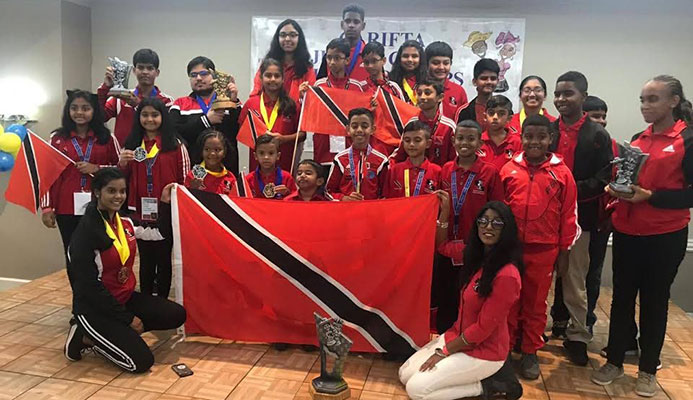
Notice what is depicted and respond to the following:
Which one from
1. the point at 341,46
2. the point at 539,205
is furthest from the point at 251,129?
the point at 539,205

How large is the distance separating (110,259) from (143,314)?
1.36 feet

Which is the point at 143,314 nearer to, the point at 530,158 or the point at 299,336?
the point at 299,336

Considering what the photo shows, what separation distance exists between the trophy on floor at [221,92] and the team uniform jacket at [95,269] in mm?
1199

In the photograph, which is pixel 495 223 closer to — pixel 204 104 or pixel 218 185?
pixel 218 185

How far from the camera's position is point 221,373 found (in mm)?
3221

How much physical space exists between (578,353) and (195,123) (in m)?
3.08

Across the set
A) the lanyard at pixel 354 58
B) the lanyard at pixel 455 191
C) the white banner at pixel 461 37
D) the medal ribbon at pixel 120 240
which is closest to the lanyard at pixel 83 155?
the medal ribbon at pixel 120 240

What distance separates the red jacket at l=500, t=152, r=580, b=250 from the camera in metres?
3.05

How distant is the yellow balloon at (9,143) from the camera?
543 centimetres

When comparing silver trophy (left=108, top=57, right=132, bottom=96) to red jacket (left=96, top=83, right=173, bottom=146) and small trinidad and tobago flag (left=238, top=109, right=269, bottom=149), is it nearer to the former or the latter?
red jacket (left=96, top=83, right=173, bottom=146)

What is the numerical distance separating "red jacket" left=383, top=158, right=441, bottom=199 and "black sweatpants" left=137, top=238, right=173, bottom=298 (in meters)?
1.63

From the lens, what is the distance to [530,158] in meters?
3.12

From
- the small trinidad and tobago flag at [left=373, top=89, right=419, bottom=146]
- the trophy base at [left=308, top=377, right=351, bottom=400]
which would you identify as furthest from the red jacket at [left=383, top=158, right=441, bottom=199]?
the trophy base at [left=308, top=377, right=351, bottom=400]

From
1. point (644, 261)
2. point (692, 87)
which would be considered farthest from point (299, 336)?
point (692, 87)
